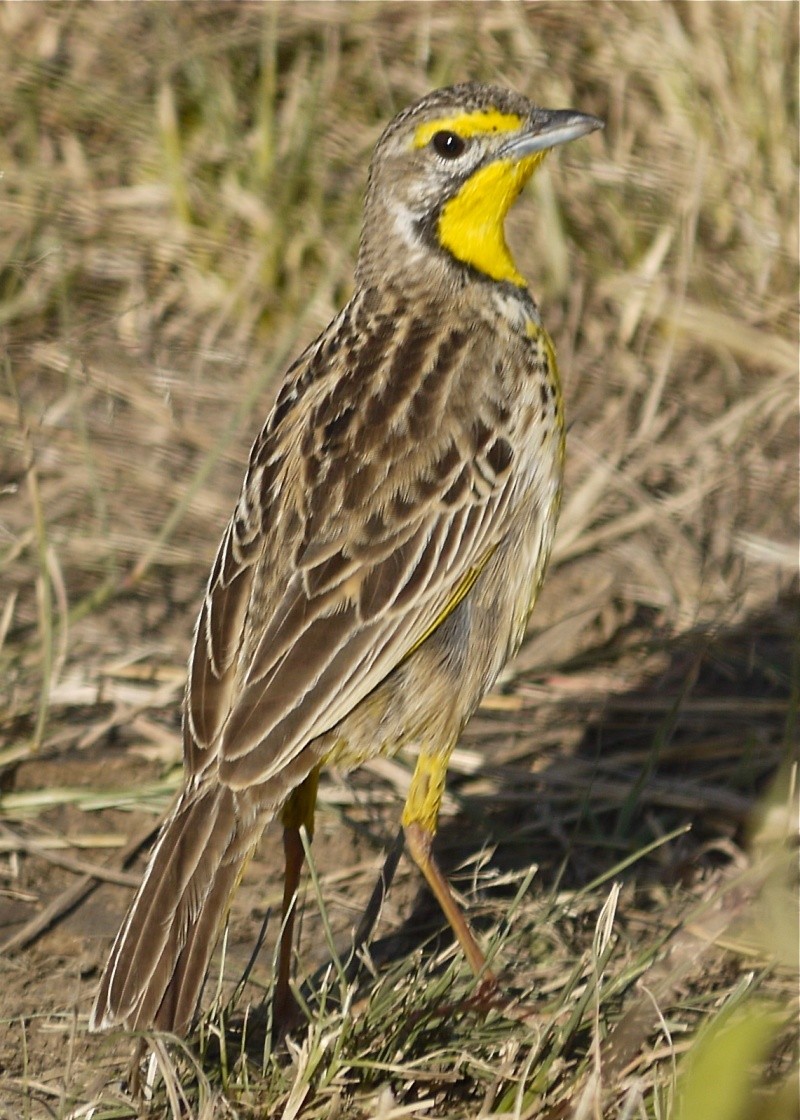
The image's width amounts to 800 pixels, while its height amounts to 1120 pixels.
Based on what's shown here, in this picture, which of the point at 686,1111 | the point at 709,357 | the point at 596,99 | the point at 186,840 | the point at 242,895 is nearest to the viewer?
the point at 686,1111

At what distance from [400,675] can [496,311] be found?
1.17 m

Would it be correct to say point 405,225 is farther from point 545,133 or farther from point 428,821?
point 428,821

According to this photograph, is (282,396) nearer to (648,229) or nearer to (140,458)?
(140,458)

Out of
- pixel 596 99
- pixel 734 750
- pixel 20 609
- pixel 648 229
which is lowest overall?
pixel 734 750

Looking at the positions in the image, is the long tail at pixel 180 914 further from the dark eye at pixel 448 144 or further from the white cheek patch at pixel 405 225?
the dark eye at pixel 448 144

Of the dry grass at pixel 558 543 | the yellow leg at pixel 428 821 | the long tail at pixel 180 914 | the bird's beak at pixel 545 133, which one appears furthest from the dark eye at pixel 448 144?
the long tail at pixel 180 914

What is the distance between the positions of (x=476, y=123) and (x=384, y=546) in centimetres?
139

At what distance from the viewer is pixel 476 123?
4.89 m

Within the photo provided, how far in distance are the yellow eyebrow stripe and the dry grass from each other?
1.64 meters

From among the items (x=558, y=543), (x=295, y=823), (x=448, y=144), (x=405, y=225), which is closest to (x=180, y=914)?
(x=295, y=823)

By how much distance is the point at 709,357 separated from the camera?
7.78 metres

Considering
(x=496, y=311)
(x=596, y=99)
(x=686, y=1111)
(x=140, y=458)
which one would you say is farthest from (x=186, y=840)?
(x=596, y=99)

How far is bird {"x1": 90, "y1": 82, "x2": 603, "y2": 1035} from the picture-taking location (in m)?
3.93

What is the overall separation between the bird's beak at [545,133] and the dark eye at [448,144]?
0.12 meters
